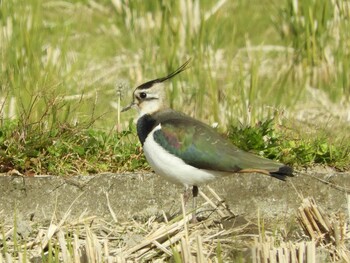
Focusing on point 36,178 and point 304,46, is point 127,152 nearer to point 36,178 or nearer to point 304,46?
point 36,178

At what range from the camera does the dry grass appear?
17.0 ft

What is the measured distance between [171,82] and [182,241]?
162 inches

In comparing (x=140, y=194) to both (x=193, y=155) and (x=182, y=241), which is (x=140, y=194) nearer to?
(x=193, y=155)

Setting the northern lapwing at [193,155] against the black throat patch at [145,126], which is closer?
the northern lapwing at [193,155]

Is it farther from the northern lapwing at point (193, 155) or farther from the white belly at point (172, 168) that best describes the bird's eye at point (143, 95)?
the white belly at point (172, 168)

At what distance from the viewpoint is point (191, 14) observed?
394 inches

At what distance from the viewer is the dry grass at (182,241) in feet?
17.0

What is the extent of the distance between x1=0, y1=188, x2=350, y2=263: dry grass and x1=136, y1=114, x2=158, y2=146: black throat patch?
1.85 feet

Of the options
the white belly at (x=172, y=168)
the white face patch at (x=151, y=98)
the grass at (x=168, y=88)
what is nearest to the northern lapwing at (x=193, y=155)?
the white belly at (x=172, y=168)

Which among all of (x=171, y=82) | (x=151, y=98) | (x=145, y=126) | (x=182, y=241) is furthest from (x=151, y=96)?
(x=171, y=82)

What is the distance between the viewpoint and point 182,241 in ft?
17.0

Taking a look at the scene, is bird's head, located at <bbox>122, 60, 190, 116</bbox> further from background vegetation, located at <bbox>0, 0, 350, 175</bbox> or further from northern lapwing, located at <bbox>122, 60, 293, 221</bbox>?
background vegetation, located at <bbox>0, 0, 350, 175</bbox>

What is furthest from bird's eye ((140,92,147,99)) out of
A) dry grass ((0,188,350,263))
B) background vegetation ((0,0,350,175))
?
dry grass ((0,188,350,263))

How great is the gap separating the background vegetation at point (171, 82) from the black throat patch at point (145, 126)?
0.39m
